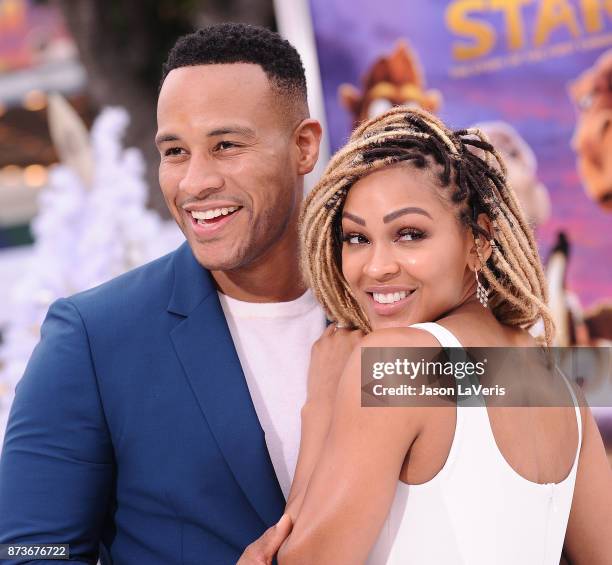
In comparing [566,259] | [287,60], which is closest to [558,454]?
[287,60]

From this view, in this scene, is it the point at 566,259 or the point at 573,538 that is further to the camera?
the point at 566,259

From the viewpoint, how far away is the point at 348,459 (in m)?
1.82

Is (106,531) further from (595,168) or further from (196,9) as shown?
(196,9)

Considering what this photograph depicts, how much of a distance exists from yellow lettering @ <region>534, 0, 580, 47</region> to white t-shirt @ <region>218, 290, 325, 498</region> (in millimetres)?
2028

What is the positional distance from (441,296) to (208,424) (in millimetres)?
645

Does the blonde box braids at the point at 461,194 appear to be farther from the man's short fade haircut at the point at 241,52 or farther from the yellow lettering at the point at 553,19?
the yellow lettering at the point at 553,19

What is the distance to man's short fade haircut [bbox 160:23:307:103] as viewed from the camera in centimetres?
249

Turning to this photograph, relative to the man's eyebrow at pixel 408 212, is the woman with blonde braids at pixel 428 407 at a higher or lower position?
lower

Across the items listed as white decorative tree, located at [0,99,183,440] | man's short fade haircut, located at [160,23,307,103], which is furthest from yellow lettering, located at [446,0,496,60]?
man's short fade haircut, located at [160,23,307,103]

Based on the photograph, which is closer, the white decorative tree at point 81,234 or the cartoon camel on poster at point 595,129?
the cartoon camel on poster at point 595,129

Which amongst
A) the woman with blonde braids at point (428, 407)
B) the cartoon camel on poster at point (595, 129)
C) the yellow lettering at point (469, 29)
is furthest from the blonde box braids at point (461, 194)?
the yellow lettering at point (469, 29)

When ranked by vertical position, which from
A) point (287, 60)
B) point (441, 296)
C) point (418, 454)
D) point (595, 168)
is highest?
point (287, 60)

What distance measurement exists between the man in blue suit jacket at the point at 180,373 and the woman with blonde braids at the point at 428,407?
0.85ft

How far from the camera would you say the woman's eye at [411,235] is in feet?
6.61
